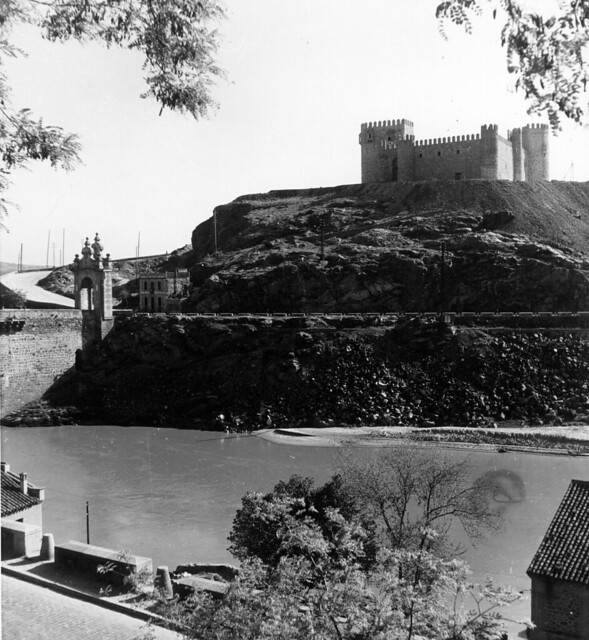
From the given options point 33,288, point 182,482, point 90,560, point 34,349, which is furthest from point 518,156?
point 90,560

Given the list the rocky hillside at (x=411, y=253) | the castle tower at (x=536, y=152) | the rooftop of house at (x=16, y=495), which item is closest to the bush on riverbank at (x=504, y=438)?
the rocky hillside at (x=411, y=253)

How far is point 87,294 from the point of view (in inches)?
1978

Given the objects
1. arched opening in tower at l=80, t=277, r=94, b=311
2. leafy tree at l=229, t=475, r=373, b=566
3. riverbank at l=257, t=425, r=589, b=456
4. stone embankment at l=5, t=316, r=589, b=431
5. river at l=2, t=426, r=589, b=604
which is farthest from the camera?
arched opening in tower at l=80, t=277, r=94, b=311

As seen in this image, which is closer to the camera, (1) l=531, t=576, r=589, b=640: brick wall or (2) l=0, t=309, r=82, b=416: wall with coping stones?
(1) l=531, t=576, r=589, b=640: brick wall

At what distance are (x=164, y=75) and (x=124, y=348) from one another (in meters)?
42.0

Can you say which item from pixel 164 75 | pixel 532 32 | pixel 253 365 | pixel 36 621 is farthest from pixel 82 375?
pixel 532 32

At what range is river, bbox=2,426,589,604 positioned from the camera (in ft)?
63.5

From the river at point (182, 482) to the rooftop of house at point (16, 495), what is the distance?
10.5 feet

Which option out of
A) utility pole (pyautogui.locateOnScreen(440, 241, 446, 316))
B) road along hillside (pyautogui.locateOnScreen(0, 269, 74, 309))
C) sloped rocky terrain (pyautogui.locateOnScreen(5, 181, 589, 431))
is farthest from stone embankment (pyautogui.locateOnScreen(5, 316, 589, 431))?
road along hillside (pyautogui.locateOnScreen(0, 269, 74, 309))

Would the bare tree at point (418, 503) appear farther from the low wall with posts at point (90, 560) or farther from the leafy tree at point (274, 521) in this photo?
the low wall with posts at point (90, 560)

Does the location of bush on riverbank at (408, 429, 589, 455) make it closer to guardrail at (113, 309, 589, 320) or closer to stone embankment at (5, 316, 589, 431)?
stone embankment at (5, 316, 589, 431)

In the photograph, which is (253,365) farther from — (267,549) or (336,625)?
(336,625)

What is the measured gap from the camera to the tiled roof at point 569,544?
11328 millimetres

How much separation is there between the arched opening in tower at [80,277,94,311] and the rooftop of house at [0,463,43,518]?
105 feet
